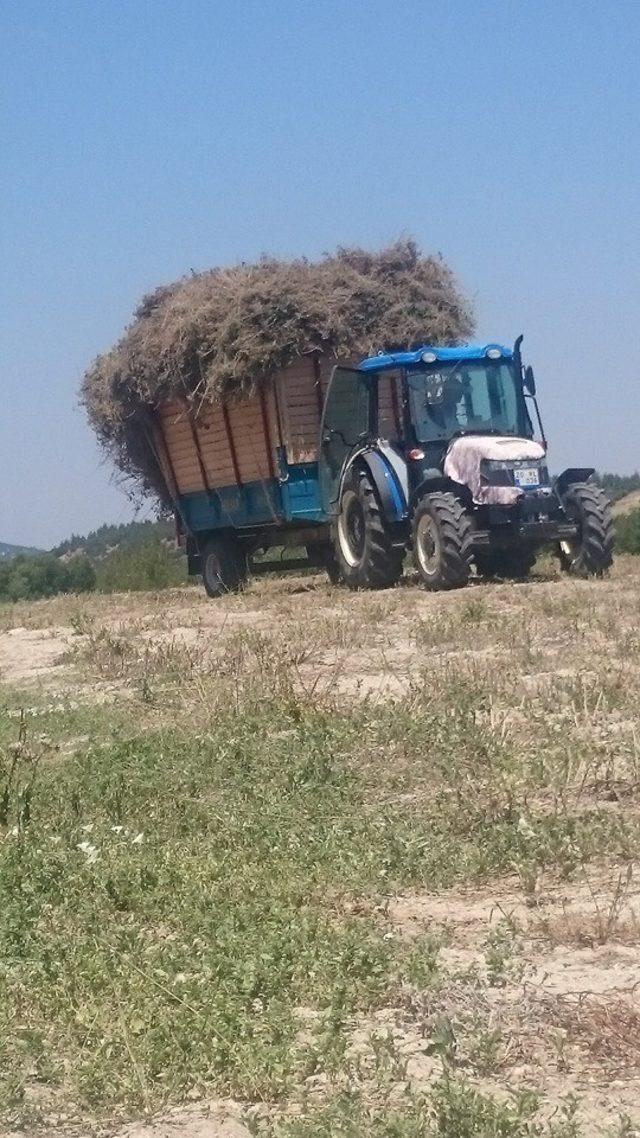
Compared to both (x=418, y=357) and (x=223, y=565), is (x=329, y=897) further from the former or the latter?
(x=223, y=565)

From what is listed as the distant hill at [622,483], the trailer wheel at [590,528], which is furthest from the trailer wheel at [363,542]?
the distant hill at [622,483]

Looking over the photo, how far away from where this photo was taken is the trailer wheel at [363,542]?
15.0 metres

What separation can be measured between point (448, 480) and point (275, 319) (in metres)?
2.76

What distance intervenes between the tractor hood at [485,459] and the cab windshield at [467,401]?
0.97 feet

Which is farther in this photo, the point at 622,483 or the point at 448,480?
the point at 622,483

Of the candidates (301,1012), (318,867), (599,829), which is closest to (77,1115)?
(301,1012)

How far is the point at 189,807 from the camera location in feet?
21.3

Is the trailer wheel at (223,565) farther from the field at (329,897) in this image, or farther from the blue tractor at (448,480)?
the field at (329,897)

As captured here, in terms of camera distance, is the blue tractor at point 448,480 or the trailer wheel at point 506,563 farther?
the trailer wheel at point 506,563

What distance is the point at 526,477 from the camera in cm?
1421

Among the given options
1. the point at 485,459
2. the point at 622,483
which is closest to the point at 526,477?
the point at 485,459

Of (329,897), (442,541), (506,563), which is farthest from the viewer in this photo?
(506,563)

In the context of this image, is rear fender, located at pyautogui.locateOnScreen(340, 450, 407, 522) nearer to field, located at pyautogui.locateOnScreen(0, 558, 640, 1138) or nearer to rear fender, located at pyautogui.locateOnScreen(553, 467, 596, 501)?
rear fender, located at pyautogui.locateOnScreen(553, 467, 596, 501)

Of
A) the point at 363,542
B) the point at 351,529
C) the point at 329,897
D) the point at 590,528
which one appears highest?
the point at 351,529
